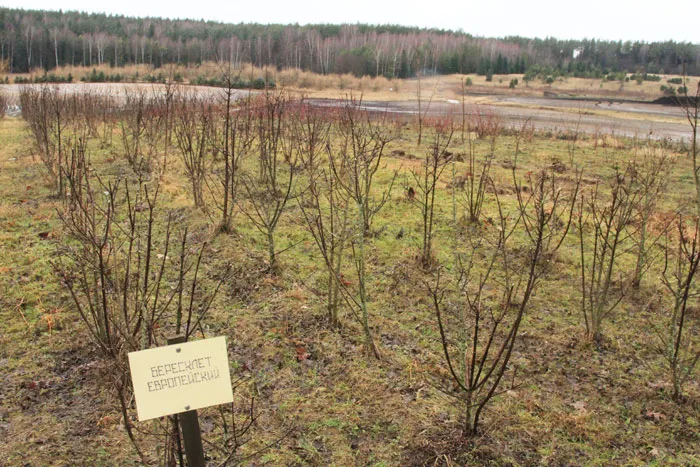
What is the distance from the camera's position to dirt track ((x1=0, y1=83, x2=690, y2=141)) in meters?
18.4

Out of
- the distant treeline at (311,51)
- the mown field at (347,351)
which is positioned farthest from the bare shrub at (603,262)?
the distant treeline at (311,51)

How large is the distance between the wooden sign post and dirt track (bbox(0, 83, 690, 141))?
41.3 feet

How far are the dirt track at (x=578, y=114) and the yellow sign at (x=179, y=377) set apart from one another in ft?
41.3

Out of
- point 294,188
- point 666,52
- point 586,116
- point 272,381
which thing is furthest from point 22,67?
point 666,52

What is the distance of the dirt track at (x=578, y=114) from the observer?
18391mm

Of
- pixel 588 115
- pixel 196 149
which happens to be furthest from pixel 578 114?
pixel 196 149

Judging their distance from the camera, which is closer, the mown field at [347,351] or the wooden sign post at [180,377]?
the wooden sign post at [180,377]

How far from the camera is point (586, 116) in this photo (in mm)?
24812

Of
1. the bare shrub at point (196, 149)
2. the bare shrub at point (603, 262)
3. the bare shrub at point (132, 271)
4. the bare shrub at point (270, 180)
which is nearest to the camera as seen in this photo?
the bare shrub at point (132, 271)


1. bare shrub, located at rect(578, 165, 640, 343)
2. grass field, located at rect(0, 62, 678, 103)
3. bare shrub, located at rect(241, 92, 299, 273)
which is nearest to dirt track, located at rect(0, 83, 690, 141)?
grass field, located at rect(0, 62, 678, 103)

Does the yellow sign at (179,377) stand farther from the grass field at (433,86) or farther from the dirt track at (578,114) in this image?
the grass field at (433,86)

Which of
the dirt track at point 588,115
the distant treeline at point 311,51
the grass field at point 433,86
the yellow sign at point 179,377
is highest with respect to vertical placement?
the distant treeline at point 311,51

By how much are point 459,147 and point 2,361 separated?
36.4ft

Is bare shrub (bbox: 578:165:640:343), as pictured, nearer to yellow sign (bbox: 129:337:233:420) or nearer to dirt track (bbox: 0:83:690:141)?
yellow sign (bbox: 129:337:233:420)
